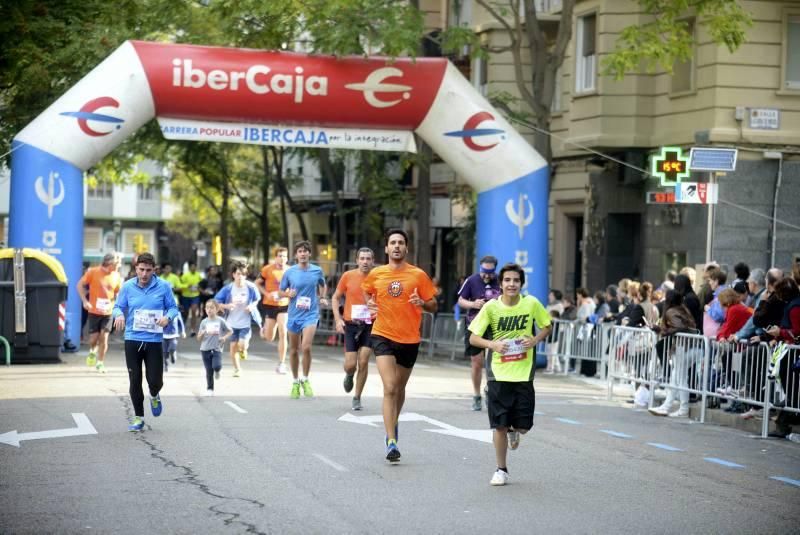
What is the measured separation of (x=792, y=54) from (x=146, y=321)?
16538mm

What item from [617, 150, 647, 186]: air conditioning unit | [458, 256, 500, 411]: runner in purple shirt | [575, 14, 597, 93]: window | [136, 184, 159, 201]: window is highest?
[575, 14, 597, 93]: window

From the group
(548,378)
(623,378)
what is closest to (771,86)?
(548,378)

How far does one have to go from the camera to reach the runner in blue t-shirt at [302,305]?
17719 mm

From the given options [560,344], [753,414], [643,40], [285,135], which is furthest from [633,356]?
[285,135]

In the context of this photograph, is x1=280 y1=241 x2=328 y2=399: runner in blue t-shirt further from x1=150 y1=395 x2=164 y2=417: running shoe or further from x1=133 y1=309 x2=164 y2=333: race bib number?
x1=133 y1=309 x2=164 y2=333: race bib number

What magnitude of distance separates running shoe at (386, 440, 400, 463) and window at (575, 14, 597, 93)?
19746mm

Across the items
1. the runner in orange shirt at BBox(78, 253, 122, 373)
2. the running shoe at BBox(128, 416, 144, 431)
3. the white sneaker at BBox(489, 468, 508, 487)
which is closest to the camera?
the white sneaker at BBox(489, 468, 508, 487)

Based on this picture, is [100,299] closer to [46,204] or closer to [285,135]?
[46,204]

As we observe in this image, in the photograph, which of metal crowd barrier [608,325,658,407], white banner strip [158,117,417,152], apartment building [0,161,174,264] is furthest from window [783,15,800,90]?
apartment building [0,161,174,264]

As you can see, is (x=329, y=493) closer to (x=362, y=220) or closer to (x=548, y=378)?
(x=548, y=378)

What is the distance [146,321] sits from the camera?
46.2ft

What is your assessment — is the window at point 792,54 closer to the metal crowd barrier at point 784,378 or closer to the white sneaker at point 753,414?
the white sneaker at point 753,414

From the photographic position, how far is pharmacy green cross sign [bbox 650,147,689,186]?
2073cm

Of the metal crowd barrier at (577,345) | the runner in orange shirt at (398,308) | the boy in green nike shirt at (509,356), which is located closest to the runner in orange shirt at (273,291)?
the metal crowd barrier at (577,345)
